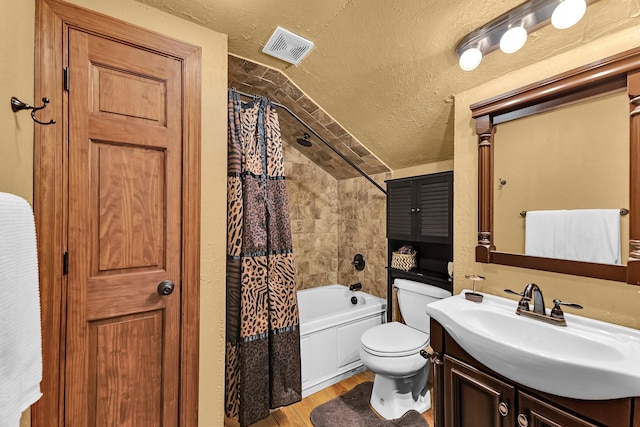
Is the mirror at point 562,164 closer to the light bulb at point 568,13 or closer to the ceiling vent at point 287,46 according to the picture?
the light bulb at point 568,13

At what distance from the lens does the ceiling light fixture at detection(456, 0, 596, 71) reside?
40.6 inches

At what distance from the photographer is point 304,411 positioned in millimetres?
1848

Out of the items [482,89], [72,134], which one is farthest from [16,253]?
[482,89]

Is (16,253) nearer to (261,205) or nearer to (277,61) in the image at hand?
(261,205)

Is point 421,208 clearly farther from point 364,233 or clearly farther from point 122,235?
point 122,235

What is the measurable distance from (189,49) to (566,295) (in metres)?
2.12

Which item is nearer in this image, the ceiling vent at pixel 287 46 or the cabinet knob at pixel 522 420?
the cabinet knob at pixel 522 420

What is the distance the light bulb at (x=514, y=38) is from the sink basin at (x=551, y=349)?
1.20 m

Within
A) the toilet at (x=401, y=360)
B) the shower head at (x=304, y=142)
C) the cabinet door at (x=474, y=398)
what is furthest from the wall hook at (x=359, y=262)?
the cabinet door at (x=474, y=398)

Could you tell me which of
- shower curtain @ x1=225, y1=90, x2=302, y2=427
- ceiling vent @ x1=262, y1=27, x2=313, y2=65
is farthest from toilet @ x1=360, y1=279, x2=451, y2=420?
Answer: ceiling vent @ x1=262, y1=27, x2=313, y2=65

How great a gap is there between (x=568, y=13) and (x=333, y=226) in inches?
96.5

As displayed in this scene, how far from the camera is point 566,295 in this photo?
4.03ft

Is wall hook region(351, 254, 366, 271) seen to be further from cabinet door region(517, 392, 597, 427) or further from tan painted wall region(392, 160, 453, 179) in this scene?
cabinet door region(517, 392, 597, 427)

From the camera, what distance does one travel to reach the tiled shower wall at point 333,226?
2.69 meters
